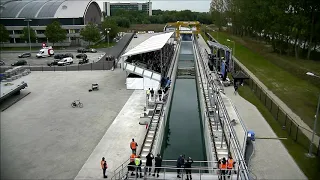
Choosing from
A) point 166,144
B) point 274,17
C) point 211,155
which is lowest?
point 166,144

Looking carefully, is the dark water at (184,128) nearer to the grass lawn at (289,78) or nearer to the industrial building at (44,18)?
the grass lawn at (289,78)

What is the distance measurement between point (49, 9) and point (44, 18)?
4223mm

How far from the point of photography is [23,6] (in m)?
82.5

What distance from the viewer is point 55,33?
232ft

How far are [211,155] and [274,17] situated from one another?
42.7 meters

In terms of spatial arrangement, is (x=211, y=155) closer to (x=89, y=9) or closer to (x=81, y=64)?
(x=81, y=64)

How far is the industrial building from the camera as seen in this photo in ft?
254

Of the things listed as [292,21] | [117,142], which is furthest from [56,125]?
[292,21]

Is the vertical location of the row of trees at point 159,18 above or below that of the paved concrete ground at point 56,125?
above

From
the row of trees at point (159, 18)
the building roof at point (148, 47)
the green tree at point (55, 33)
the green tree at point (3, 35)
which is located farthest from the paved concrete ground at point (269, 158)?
the row of trees at point (159, 18)

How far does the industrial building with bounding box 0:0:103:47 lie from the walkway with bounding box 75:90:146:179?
56.0 metres

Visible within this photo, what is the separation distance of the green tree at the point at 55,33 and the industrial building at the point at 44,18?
5.09m

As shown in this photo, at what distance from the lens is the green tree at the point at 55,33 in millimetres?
70250

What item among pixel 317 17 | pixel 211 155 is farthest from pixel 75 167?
pixel 317 17
